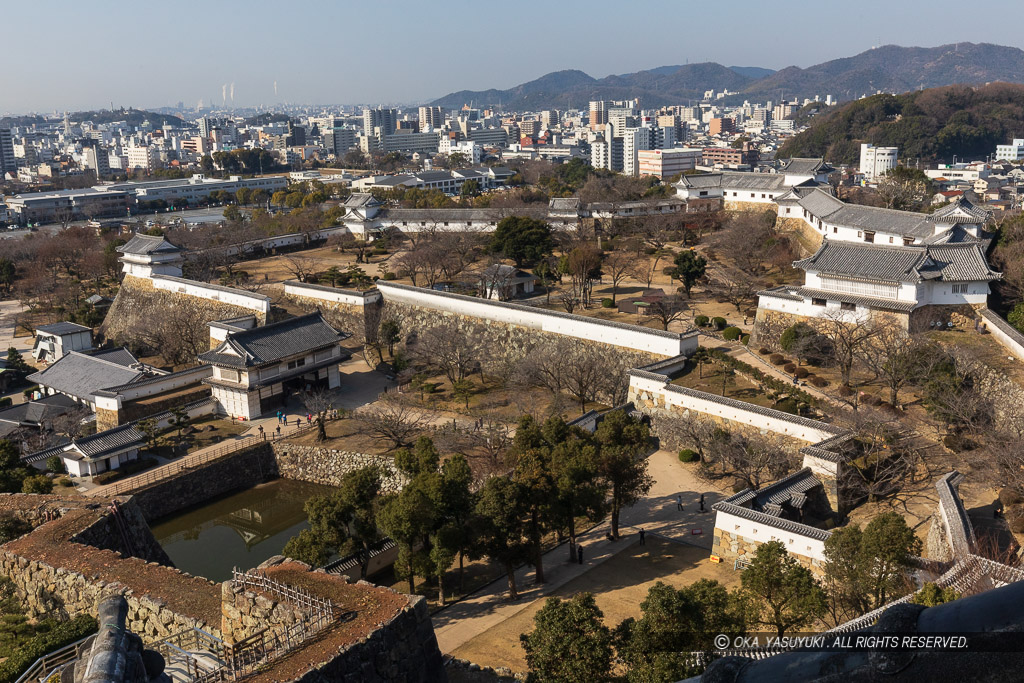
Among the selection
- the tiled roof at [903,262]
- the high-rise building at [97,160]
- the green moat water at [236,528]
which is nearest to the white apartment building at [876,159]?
the tiled roof at [903,262]

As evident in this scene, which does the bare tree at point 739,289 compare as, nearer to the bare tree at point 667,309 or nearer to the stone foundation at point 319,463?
the bare tree at point 667,309

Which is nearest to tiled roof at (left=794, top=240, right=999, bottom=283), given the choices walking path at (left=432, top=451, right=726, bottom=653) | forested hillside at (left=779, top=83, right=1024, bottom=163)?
walking path at (left=432, top=451, right=726, bottom=653)

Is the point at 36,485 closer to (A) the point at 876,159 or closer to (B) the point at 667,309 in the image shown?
(B) the point at 667,309

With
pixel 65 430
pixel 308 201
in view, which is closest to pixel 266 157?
pixel 308 201

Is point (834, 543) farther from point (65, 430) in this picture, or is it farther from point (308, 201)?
point (308, 201)

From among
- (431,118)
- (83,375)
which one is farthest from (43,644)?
(431,118)
